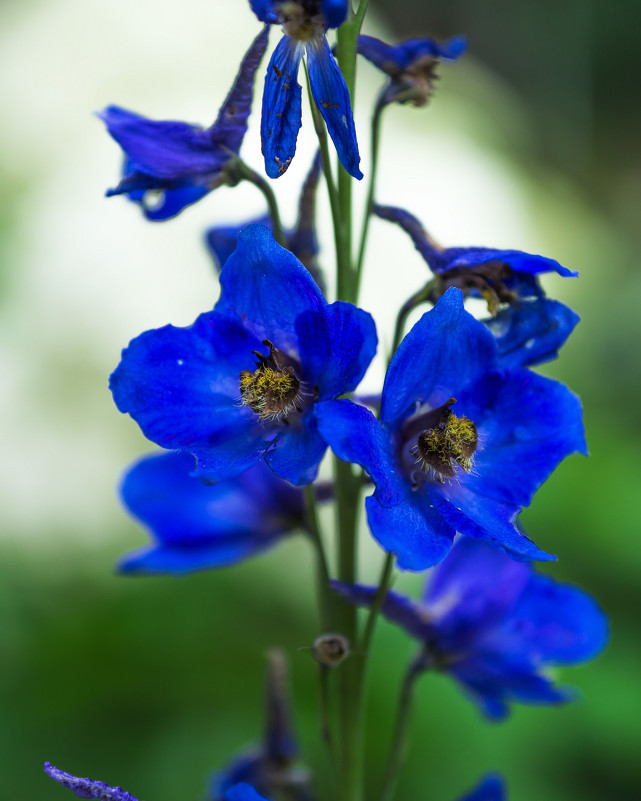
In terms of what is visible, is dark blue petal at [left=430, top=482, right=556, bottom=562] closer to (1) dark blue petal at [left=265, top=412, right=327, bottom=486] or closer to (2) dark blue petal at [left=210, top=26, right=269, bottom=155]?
(1) dark blue petal at [left=265, top=412, right=327, bottom=486]

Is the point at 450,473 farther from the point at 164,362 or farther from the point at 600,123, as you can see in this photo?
the point at 600,123

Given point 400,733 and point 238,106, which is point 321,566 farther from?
point 238,106

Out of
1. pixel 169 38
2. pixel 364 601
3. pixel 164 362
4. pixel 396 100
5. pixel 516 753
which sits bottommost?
pixel 516 753

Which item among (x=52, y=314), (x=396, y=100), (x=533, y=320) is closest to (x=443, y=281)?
(x=533, y=320)

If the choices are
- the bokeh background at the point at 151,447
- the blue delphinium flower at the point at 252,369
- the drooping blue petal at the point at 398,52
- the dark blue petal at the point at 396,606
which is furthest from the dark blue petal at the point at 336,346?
the bokeh background at the point at 151,447

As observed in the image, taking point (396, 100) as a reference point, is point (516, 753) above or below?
below

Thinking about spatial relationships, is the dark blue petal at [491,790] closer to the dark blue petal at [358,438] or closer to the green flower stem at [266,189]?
the dark blue petal at [358,438]
